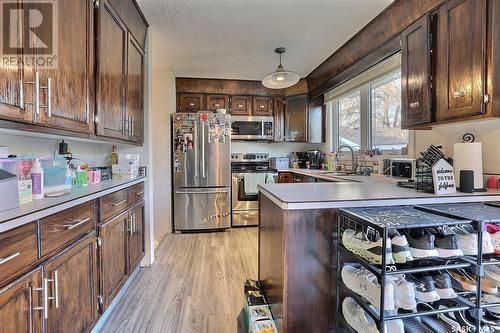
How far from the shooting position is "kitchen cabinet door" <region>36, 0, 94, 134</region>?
1255 mm

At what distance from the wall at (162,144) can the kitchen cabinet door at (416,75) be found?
3.01 metres

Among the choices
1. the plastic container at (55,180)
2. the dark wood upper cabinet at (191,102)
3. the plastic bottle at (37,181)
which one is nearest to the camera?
the plastic bottle at (37,181)

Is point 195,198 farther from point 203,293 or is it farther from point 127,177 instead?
point 203,293

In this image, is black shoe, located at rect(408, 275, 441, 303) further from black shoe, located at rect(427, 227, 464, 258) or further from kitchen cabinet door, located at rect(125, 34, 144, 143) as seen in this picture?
kitchen cabinet door, located at rect(125, 34, 144, 143)

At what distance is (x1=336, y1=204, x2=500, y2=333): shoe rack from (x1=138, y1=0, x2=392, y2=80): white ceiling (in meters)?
1.88

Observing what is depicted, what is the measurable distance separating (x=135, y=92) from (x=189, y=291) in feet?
6.16

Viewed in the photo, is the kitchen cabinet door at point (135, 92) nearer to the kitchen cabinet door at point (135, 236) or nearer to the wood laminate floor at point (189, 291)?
the kitchen cabinet door at point (135, 236)

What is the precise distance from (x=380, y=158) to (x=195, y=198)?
255 cm

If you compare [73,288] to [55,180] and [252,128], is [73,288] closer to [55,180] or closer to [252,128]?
[55,180]

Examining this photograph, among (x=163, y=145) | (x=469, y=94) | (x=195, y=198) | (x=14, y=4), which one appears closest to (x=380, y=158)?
(x=469, y=94)

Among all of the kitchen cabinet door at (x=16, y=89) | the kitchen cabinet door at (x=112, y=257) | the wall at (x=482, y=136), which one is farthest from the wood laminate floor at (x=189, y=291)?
the wall at (x=482, y=136)

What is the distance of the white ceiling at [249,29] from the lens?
228 cm

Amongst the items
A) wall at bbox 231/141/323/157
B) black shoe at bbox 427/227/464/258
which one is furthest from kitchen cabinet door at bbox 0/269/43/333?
wall at bbox 231/141/323/157

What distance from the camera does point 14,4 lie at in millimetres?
1045
